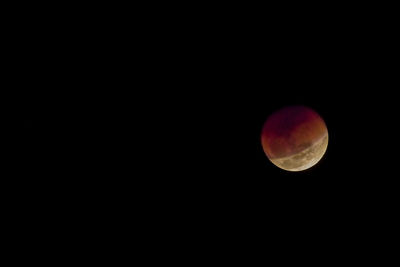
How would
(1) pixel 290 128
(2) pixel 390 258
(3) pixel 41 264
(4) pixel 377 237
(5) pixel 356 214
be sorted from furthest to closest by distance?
(5) pixel 356 214, (4) pixel 377 237, (2) pixel 390 258, (3) pixel 41 264, (1) pixel 290 128

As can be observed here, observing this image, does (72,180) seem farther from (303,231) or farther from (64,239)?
(303,231)

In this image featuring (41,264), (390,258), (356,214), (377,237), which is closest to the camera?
(41,264)

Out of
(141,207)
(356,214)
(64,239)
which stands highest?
(356,214)

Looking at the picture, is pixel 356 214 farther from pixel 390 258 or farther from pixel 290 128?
pixel 290 128

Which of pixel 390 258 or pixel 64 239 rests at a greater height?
pixel 390 258

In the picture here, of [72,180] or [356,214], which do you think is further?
[356,214]

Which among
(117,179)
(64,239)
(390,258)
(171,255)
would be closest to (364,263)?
(390,258)

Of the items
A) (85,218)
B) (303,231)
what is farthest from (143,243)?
(303,231)
